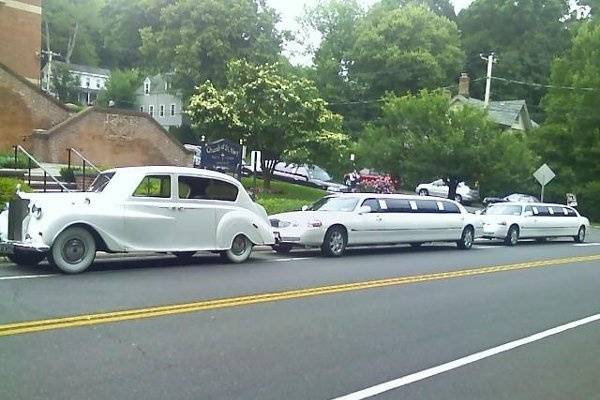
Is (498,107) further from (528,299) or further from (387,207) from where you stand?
(528,299)

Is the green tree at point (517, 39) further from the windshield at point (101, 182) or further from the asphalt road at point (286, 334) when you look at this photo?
the windshield at point (101, 182)

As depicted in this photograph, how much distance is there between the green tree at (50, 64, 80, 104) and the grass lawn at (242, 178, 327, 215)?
49.3 m

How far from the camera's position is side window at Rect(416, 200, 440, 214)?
19.1m

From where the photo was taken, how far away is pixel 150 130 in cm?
2977

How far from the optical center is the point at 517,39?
76250mm

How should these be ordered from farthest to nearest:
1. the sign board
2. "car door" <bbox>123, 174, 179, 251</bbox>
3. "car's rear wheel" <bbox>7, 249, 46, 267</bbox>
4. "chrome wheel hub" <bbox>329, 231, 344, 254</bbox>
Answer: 1. the sign board
2. "chrome wheel hub" <bbox>329, 231, 344, 254</bbox>
3. "car door" <bbox>123, 174, 179, 251</bbox>
4. "car's rear wheel" <bbox>7, 249, 46, 267</bbox>

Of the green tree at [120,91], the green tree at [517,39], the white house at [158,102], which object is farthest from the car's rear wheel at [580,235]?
the white house at [158,102]

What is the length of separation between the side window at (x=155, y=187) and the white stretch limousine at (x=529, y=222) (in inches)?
521

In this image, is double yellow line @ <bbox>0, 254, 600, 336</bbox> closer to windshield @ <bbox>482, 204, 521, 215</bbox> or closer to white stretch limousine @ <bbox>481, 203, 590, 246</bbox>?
white stretch limousine @ <bbox>481, 203, 590, 246</bbox>

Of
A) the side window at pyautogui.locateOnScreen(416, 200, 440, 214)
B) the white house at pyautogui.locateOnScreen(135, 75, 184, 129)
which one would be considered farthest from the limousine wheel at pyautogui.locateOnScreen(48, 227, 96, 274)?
the white house at pyautogui.locateOnScreen(135, 75, 184, 129)

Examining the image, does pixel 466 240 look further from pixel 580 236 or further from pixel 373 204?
pixel 580 236

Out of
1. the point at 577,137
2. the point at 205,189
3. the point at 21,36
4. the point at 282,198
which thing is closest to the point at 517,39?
the point at 577,137

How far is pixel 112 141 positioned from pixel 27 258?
670 inches

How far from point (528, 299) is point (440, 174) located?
2159 cm
